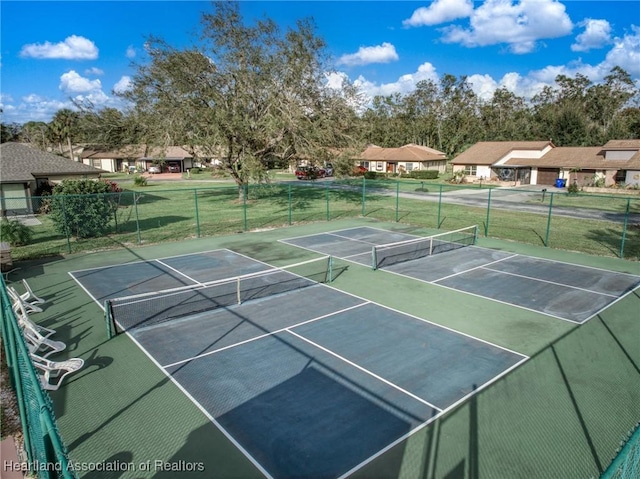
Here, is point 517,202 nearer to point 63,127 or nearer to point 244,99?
point 244,99

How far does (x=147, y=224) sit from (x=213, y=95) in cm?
936

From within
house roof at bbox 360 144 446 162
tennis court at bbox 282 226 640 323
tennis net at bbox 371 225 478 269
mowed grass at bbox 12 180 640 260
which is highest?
house roof at bbox 360 144 446 162

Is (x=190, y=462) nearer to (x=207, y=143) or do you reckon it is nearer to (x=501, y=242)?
(x=501, y=242)

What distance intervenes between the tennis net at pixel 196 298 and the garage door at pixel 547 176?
4357 centimetres

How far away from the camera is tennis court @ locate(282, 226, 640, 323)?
40.2ft

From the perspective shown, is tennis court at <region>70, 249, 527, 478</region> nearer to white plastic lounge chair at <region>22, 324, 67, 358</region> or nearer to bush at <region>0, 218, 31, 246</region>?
white plastic lounge chair at <region>22, 324, 67, 358</region>

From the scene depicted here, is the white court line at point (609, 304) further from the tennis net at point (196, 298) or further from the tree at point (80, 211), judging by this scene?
the tree at point (80, 211)

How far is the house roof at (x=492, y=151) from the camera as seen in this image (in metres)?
52.4

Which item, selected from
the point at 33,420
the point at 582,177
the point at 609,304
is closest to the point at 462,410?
the point at 33,420

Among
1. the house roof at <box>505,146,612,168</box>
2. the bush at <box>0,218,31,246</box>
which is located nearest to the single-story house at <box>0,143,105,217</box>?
the bush at <box>0,218,31,246</box>

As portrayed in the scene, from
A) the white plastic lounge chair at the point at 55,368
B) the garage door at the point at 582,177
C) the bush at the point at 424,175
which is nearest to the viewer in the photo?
the white plastic lounge chair at the point at 55,368

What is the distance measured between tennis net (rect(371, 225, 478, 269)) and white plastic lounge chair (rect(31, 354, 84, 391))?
9.40 metres

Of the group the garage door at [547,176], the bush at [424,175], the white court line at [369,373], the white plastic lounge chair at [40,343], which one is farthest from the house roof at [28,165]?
the garage door at [547,176]

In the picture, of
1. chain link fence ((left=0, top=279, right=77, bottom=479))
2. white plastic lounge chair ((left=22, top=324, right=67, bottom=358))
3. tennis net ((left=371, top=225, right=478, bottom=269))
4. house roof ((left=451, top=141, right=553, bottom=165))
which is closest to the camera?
chain link fence ((left=0, top=279, right=77, bottom=479))
